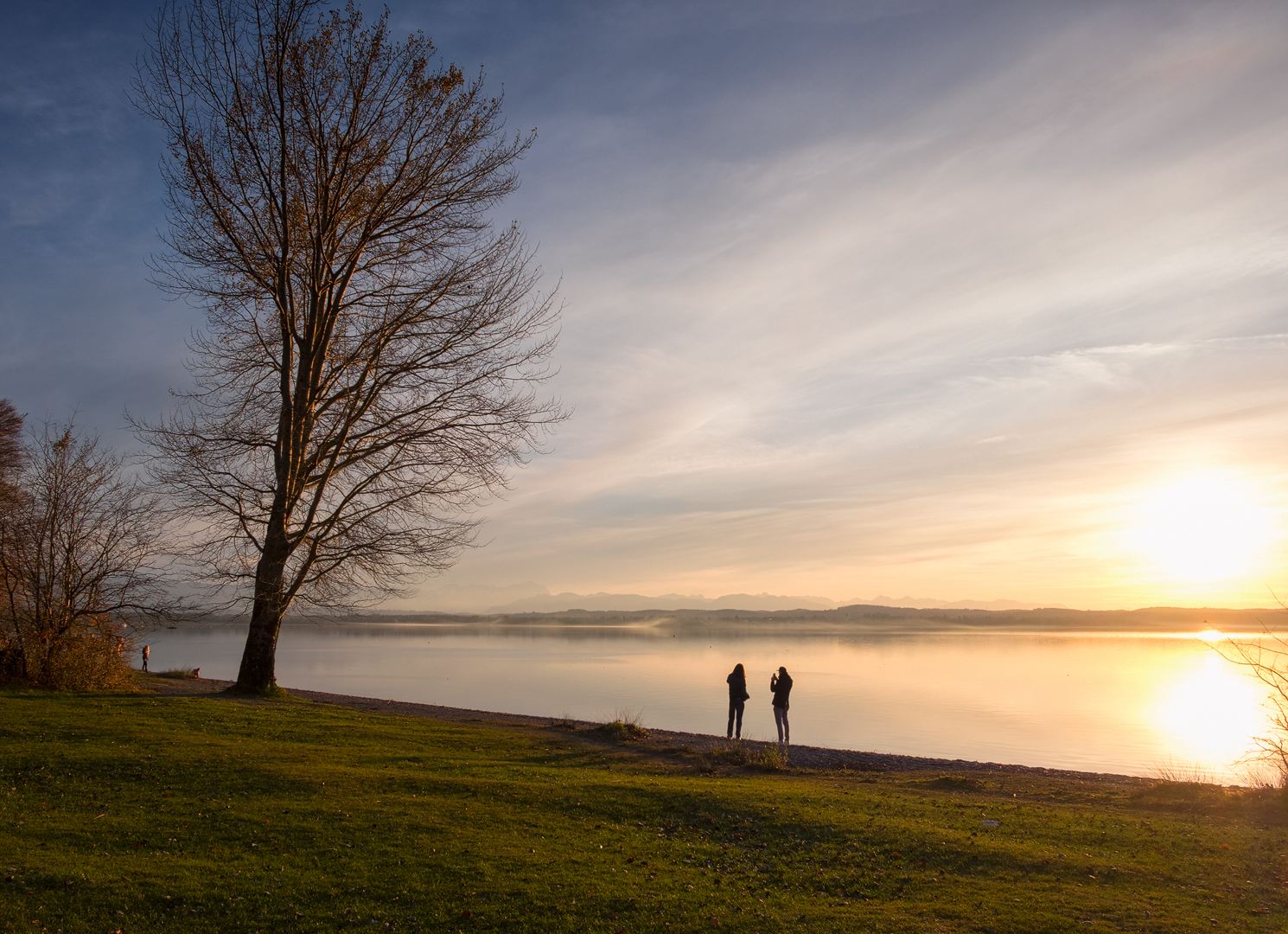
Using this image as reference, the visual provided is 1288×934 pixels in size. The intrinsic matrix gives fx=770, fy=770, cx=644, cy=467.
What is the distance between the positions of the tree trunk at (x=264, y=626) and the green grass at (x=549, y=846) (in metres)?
4.95

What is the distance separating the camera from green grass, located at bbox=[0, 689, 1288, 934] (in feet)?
22.9

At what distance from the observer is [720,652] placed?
218 feet

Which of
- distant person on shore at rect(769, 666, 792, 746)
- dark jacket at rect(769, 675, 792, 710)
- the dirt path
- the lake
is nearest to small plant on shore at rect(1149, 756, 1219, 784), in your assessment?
the lake

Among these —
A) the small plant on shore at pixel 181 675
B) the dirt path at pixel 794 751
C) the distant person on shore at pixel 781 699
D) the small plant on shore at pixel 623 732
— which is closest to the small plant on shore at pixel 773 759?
the dirt path at pixel 794 751

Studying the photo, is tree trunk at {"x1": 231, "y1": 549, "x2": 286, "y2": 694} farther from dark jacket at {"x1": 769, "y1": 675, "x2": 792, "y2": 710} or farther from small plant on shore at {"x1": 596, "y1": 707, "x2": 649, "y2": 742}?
dark jacket at {"x1": 769, "y1": 675, "x2": 792, "y2": 710}

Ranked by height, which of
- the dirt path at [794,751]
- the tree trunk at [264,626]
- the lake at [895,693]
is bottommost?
the lake at [895,693]

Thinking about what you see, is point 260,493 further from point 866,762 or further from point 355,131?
point 866,762

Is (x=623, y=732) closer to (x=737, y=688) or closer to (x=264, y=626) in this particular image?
(x=737, y=688)

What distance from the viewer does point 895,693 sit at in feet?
118

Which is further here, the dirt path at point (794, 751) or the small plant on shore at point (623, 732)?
the small plant on shore at point (623, 732)

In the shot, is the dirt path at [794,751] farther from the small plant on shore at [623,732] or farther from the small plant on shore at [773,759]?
the small plant on shore at [773,759]

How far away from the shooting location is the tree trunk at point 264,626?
19.4 meters

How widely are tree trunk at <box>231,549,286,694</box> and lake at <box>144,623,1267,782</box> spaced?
426 inches

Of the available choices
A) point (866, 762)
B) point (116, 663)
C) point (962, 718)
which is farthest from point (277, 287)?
point (962, 718)
